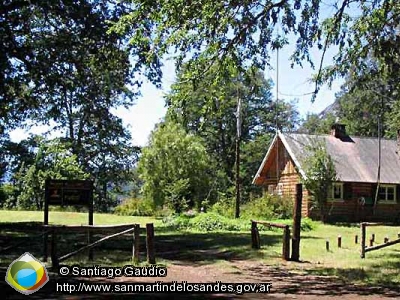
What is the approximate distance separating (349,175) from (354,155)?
308 cm

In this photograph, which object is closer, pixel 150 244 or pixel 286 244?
pixel 150 244

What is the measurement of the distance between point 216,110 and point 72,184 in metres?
4.64

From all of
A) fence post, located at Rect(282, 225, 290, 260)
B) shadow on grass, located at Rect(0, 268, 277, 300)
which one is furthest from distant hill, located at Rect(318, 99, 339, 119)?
shadow on grass, located at Rect(0, 268, 277, 300)

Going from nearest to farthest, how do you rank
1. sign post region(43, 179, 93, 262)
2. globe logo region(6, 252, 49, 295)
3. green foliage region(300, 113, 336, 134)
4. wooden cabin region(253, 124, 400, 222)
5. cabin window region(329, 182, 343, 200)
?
globe logo region(6, 252, 49, 295), sign post region(43, 179, 93, 262), wooden cabin region(253, 124, 400, 222), cabin window region(329, 182, 343, 200), green foliage region(300, 113, 336, 134)

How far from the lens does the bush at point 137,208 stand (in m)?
41.5

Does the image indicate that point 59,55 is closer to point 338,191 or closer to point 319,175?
point 319,175

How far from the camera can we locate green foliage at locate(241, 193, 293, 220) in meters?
34.8

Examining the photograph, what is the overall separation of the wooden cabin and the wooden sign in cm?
2367

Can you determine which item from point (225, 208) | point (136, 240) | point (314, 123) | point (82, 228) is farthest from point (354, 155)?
point (314, 123)

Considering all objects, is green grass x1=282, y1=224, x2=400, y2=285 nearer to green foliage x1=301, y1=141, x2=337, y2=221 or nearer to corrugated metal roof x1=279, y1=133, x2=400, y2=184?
green foliage x1=301, y1=141, x2=337, y2=221

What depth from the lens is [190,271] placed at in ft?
43.1

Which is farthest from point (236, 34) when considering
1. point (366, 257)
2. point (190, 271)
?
point (366, 257)

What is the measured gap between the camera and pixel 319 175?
3481 cm

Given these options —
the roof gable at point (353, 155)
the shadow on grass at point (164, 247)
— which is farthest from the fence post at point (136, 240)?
the roof gable at point (353, 155)
